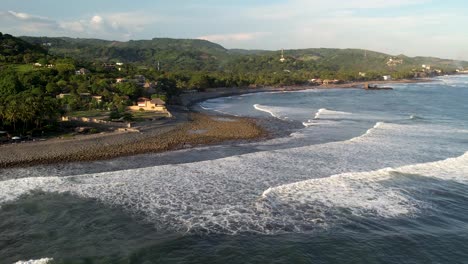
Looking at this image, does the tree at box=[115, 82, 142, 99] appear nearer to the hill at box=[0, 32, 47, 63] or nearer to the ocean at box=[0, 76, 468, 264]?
the hill at box=[0, 32, 47, 63]

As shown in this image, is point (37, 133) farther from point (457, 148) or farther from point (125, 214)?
point (457, 148)

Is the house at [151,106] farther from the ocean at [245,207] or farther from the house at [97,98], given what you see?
the ocean at [245,207]

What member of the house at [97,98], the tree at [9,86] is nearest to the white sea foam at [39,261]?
the tree at [9,86]

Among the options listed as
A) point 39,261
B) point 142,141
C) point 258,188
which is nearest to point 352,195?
point 258,188

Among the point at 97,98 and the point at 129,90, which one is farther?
the point at 129,90

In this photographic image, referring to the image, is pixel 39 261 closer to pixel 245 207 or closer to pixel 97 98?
pixel 245 207
